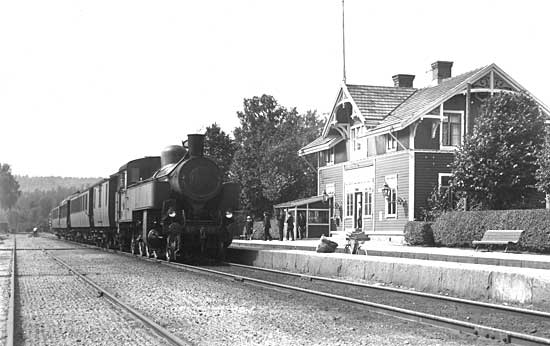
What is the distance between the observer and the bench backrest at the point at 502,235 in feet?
76.0

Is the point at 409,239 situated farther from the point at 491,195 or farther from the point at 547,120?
the point at 547,120

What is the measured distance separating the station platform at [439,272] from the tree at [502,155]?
692cm

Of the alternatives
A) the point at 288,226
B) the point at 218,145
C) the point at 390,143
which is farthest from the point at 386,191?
the point at 218,145

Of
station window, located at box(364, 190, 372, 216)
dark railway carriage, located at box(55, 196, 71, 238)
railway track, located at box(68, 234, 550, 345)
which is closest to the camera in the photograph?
railway track, located at box(68, 234, 550, 345)

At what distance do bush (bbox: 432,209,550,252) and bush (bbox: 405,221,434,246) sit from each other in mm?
318

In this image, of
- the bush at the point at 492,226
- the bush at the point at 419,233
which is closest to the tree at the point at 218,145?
the bush at the point at 419,233

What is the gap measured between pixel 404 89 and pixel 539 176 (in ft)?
52.0

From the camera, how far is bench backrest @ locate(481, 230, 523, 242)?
23.2 meters

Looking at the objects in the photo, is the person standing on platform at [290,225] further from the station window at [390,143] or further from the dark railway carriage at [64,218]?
the dark railway carriage at [64,218]

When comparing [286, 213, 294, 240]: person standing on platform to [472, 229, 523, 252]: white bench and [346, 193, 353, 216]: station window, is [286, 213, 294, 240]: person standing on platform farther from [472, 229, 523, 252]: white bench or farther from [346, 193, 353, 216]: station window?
[472, 229, 523, 252]: white bench

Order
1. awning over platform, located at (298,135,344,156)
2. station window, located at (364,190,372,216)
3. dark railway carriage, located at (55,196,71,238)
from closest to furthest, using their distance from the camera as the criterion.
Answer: station window, located at (364,190,372,216)
awning over platform, located at (298,135,344,156)
dark railway carriage, located at (55,196,71,238)

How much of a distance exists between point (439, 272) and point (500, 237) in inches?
439

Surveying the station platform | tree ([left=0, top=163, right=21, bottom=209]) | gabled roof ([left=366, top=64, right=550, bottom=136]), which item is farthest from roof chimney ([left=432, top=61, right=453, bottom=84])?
tree ([left=0, top=163, right=21, bottom=209])

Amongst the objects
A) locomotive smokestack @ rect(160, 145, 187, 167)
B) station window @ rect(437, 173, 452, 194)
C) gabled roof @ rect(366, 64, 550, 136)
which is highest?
gabled roof @ rect(366, 64, 550, 136)
